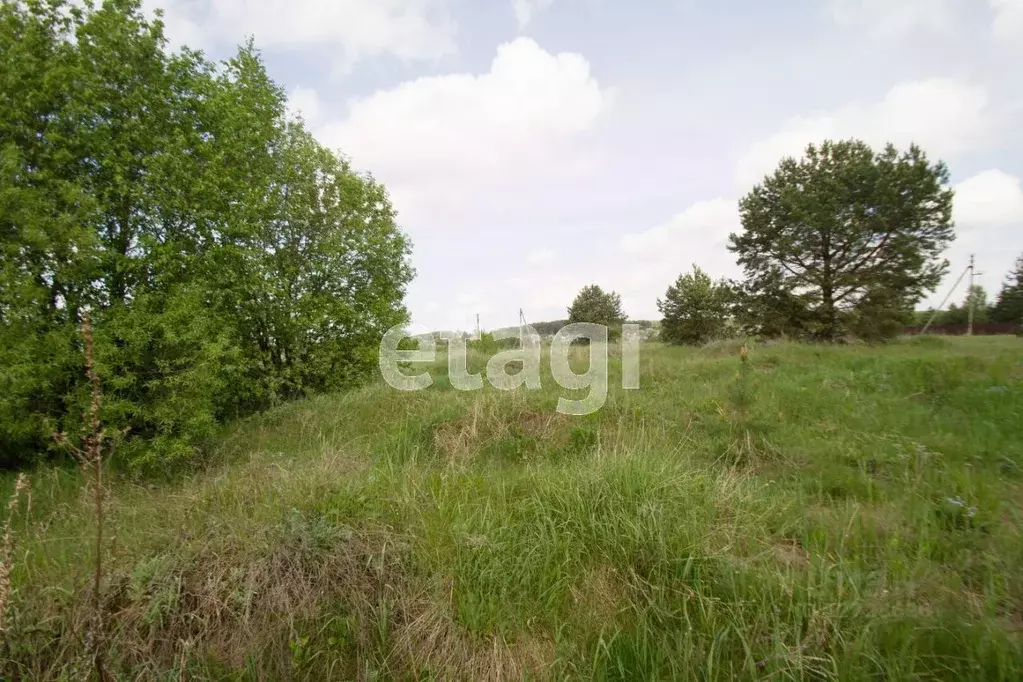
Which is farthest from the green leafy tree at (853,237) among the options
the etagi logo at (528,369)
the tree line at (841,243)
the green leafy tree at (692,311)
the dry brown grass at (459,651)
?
the dry brown grass at (459,651)

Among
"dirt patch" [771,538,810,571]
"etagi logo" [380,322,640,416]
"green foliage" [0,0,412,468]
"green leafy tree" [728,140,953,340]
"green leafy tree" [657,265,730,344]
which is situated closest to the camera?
"dirt patch" [771,538,810,571]

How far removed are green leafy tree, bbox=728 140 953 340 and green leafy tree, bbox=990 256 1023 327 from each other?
2680 cm

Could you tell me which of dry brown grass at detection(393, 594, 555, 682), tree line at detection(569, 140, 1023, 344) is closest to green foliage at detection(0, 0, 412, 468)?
dry brown grass at detection(393, 594, 555, 682)

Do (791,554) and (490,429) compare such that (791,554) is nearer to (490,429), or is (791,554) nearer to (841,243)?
(490,429)

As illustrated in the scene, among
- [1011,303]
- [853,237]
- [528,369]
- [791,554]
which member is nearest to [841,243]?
[853,237]

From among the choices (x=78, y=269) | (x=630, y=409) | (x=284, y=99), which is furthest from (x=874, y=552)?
(x=284, y=99)

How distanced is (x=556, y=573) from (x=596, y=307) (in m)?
29.3

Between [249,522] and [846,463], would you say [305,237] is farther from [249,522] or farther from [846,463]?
[846,463]

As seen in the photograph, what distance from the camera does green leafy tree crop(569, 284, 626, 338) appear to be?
3082 cm

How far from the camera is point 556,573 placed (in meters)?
2.69

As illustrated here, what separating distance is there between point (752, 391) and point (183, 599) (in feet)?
21.2

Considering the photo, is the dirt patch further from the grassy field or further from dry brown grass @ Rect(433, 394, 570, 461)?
dry brown grass @ Rect(433, 394, 570, 461)

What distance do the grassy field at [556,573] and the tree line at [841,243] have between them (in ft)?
50.5

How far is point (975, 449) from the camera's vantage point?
4250 millimetres
